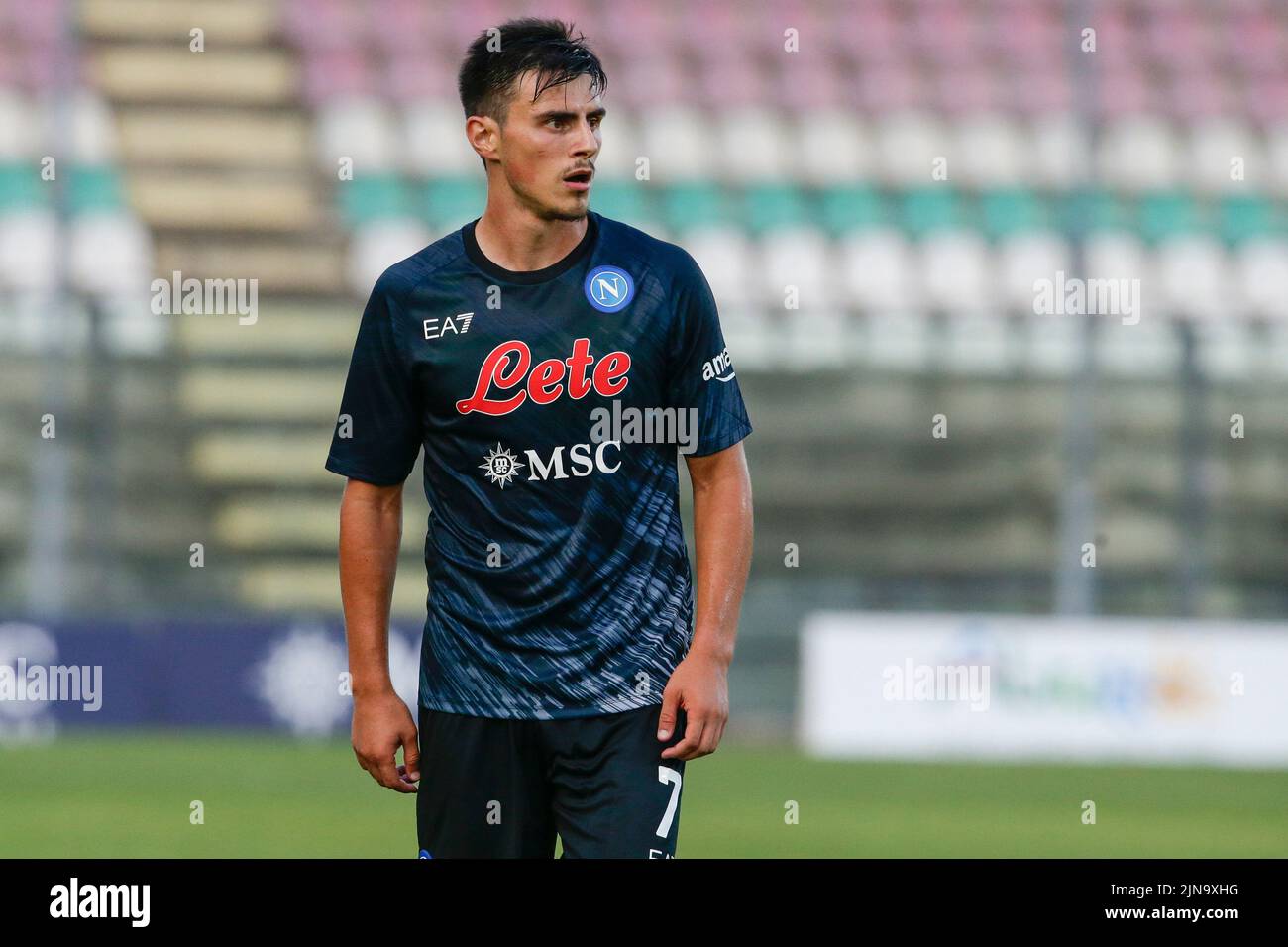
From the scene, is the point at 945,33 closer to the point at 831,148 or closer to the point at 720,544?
the point at 831,148

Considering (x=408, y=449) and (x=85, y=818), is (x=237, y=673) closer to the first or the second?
(x=85, y=818)

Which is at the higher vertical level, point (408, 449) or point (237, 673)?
point (408, 449)

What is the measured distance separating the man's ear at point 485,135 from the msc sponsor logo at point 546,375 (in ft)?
1.22

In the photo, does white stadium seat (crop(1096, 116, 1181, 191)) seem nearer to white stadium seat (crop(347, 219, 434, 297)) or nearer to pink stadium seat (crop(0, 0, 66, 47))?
white stadium seat (crop(347, 219, 434, 297))

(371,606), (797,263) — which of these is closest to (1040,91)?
(797,263)

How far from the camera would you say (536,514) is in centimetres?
346

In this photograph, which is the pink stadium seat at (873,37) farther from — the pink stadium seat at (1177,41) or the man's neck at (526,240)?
the man's neck at (526,240)

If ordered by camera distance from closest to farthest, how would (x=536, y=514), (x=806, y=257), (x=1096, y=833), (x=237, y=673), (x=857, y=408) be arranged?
(x=536, y=514), (x=1096, y=833), (x=237, y=673), (x=857, y=408), (x=806, y=257)

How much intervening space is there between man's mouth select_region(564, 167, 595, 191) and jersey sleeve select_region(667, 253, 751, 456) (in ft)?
0.76

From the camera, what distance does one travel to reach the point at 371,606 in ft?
11.8

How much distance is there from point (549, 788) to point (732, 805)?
256 inches

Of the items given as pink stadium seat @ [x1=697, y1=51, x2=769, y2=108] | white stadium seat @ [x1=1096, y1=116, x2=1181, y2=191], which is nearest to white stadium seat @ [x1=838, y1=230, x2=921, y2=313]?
pink stadium seat @ [x1=697, y1=51, x2=769, y2=108]
